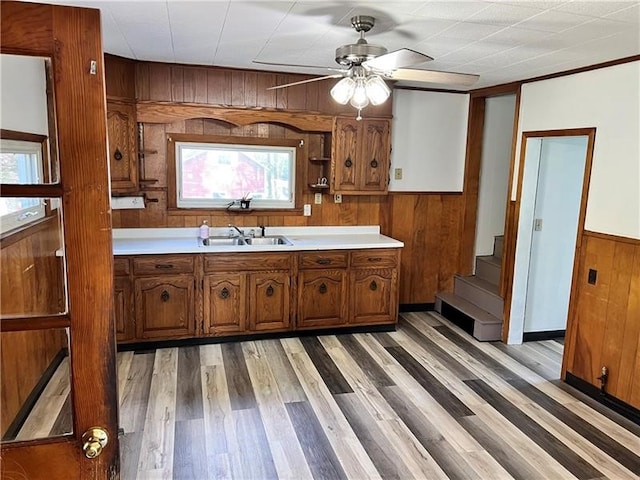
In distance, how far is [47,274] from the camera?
1.13 m

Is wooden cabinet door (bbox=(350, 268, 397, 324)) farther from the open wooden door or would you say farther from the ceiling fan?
the open wooden door

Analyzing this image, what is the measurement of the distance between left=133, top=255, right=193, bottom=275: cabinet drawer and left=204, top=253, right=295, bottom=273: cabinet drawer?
0.16 metres

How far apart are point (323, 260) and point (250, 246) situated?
0.68 meters

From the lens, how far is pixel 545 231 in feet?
14.1

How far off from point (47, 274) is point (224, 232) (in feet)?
10.9

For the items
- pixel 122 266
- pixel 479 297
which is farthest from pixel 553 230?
pixel 122 266

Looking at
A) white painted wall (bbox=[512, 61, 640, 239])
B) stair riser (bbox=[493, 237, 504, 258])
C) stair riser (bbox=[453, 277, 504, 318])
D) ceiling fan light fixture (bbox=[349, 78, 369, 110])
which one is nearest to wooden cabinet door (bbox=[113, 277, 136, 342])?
ceiling fan light fixture (bbox=[349, 78, 369, 110])

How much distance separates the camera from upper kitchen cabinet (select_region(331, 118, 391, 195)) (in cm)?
439

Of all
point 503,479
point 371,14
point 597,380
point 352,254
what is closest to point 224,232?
point 352,254

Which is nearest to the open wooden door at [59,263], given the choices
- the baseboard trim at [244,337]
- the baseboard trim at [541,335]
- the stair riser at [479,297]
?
the baseboard trim at [244,337]

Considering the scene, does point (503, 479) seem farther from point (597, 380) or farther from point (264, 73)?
point (264, 73)

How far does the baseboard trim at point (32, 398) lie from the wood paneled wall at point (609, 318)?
3382mm

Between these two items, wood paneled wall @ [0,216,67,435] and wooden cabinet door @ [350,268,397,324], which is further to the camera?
wooden cabinet door @ [350,268,397,324]

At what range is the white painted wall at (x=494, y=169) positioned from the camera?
5.00 metres
